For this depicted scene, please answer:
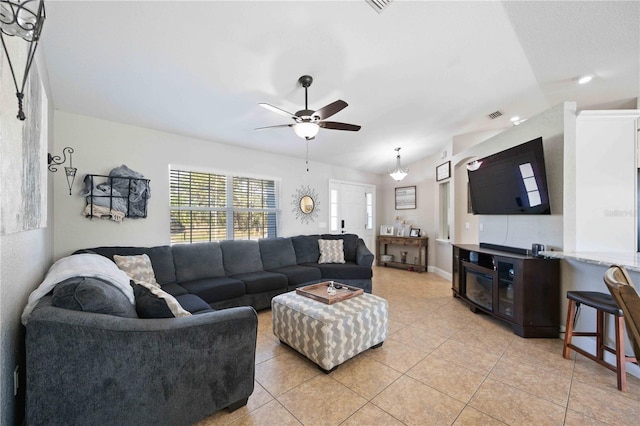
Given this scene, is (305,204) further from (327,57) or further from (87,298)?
(87,298)

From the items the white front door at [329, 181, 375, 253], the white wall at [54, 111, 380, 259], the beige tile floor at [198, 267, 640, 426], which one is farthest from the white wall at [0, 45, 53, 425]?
the white front door at [329, 181, 375, 253]

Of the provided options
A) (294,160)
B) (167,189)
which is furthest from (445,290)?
(167,189)

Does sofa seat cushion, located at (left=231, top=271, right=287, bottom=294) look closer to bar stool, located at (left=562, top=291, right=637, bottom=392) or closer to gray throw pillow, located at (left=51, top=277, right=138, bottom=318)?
gray throw pillow, located at (left=51, top=277, right=138, bottom=318)

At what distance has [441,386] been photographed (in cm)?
193

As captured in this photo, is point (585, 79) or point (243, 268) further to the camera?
point (243, 268)

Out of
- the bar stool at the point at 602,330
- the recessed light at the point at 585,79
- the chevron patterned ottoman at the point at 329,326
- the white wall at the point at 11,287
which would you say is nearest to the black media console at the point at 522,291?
the bar stool at the point at 602,330

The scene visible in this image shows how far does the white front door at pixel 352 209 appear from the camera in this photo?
591cm

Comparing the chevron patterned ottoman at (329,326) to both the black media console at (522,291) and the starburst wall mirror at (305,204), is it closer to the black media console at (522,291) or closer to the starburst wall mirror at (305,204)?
the black media console at (522,291)

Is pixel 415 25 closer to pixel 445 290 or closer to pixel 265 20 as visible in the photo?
pixel 265 20

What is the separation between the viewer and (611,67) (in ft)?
8.43

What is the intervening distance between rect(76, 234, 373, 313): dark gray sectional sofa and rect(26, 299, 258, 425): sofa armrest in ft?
2.97

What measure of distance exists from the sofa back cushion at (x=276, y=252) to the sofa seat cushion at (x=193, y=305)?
4.84ft

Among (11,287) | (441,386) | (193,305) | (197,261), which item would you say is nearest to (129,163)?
(197,261)

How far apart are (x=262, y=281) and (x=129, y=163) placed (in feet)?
7.60
